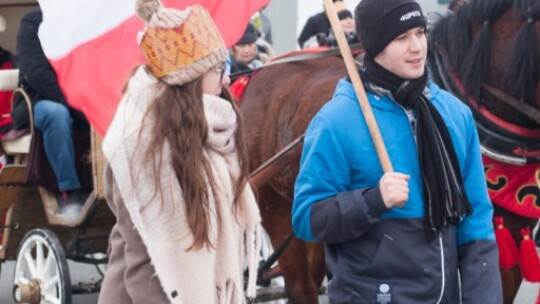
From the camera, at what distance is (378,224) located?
3.47 metres

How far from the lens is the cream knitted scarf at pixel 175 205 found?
3416 millimetres

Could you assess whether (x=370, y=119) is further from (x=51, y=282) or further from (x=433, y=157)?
(x=51, y=282)

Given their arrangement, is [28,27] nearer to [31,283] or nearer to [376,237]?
[31,283]

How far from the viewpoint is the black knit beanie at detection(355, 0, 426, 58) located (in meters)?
3.53

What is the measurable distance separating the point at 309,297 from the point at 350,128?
9.63 feet

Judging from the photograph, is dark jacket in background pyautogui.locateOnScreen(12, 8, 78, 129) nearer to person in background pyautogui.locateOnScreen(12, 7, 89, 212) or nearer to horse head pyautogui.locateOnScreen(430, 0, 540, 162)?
person in background pyautogui.locateOnScreen(12, 7, 89, 212)

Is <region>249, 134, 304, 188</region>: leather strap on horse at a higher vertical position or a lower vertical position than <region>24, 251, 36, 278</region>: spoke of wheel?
higher

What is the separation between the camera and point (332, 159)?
11.4 ft

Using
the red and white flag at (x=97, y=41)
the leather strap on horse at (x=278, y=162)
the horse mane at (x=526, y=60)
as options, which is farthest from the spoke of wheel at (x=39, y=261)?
the horse mane at (x=526, y=60)

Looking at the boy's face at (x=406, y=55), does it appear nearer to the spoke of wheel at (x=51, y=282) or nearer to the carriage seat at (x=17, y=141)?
the spoke of wheel at (x=51, y=282)

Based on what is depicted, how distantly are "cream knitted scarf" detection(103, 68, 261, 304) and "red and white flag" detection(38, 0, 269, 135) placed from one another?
99.0 inches

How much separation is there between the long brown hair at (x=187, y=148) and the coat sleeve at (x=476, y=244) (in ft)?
2.36

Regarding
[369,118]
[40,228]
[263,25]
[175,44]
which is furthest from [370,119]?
[263,25]

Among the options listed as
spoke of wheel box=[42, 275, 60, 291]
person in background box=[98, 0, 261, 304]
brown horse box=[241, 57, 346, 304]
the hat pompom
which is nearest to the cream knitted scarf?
person in background box=[98, 0, 261, 304]
